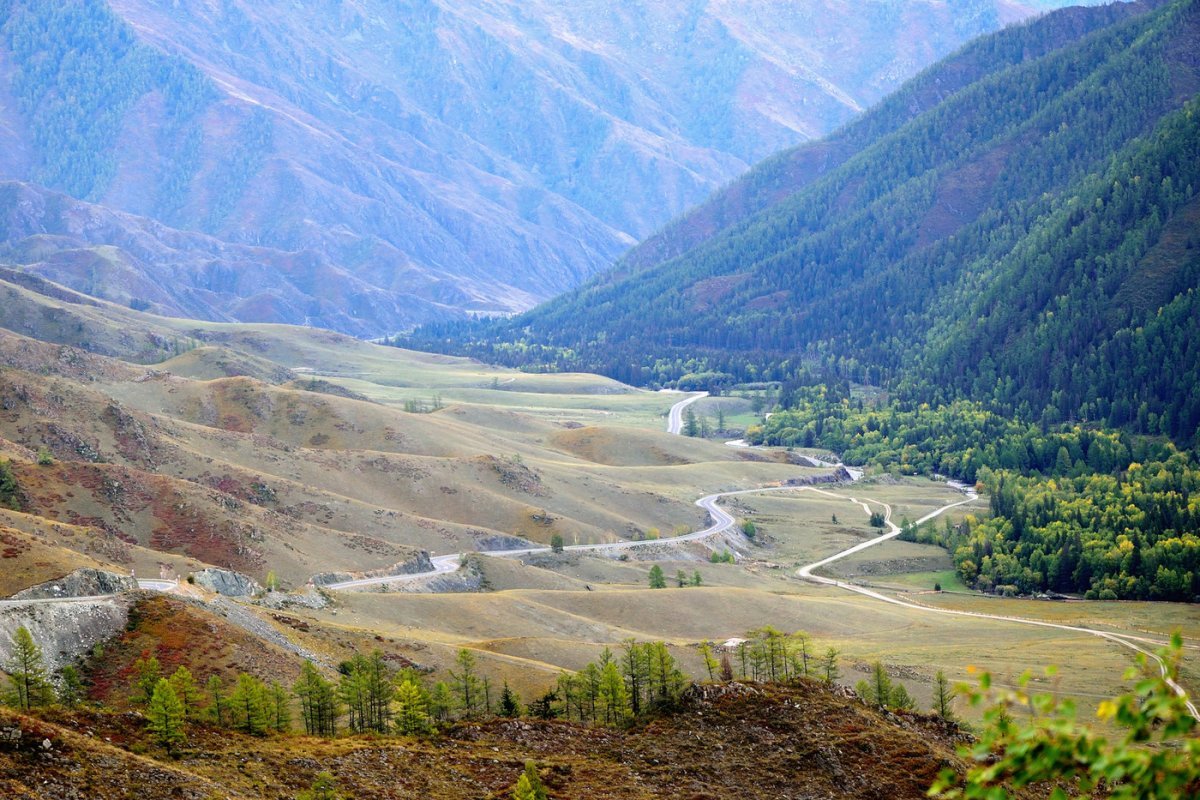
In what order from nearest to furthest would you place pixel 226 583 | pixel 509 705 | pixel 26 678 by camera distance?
pixel 26 678 < pixel 509 705 < pixel 226 583

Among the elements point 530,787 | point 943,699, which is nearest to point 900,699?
point 943,699

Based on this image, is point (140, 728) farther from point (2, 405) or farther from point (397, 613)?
point (2, 405)

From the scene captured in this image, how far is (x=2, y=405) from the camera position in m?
191

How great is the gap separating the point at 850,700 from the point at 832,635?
6823 centimetres

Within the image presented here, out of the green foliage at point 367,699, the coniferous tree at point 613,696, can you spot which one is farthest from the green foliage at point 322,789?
the coniferous tree at point 613,696

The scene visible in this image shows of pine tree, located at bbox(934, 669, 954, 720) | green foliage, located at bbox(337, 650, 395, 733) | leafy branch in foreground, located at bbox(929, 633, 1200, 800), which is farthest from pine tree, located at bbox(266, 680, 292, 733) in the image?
leafy branch in foreground, located at bbox(929, 633, 1200, 800)

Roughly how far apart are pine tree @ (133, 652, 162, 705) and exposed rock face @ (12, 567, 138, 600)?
13.9 m

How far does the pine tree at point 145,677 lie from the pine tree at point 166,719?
9.71 metres

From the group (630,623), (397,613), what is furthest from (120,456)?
(630,623)

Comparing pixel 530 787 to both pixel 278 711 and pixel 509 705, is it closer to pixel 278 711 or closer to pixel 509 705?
pixel 278 711

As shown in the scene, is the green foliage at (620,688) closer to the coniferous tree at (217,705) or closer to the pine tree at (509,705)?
the pine tree at (509,705)

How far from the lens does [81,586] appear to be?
105m

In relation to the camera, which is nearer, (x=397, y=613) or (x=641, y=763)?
(x=641, y=763)

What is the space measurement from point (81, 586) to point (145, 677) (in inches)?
1039
